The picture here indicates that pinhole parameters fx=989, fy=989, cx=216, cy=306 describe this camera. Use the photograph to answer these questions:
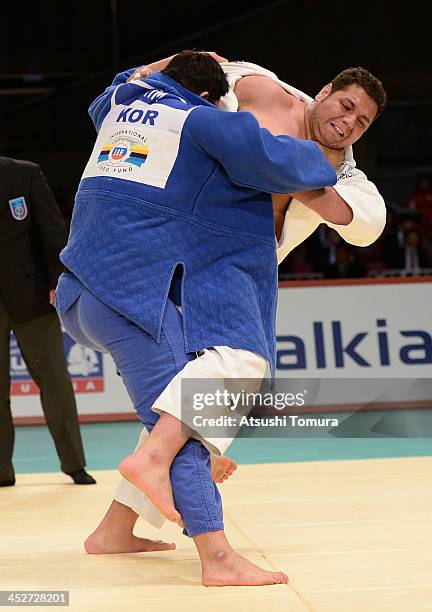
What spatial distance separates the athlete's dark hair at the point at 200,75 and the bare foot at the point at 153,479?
0.91m

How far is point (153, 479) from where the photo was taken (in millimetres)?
2252

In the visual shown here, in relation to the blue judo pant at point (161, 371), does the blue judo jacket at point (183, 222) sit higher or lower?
higher

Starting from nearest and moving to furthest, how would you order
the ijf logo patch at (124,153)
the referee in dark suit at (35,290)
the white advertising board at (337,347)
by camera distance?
the ijf logo patch at (124,153) → the referee in dark suit at (35,290) → the white advertising board at (337,347)

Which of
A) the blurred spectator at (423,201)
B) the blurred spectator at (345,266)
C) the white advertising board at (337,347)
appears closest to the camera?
the white advertising board at (337,347)

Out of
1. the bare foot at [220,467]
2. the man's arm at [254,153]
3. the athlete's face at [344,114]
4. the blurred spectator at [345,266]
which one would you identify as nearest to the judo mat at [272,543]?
the bare foot at [220,467]

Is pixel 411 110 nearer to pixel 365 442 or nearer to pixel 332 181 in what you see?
pixel 365 442

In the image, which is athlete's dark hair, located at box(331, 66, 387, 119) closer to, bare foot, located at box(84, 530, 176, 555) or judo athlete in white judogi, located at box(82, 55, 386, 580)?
judo athlete in white judogi, located at box(82, 55, 386, 580)

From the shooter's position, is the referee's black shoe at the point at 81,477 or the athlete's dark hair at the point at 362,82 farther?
the referee's black shoe at the point at 81,477

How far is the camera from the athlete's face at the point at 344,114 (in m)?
2.53

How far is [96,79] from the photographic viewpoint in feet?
38.7

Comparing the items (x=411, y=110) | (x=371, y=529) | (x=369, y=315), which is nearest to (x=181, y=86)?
(x=371, y=529)

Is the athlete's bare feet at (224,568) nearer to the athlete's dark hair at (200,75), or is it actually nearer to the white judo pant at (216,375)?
the white judo pant at (216,375)

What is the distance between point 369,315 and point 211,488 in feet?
14.9

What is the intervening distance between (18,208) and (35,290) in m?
0.37
